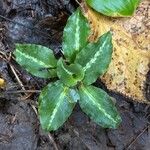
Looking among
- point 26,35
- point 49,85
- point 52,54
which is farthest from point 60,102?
point 26,35

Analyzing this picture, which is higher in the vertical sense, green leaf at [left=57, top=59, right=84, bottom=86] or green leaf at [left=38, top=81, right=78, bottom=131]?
green leaf at [left=57, top=59, right=84, bottom=86]

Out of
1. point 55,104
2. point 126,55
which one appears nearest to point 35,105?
point 55,104

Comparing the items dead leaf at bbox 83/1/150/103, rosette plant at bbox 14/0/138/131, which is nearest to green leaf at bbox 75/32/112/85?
rosette plant at bbox 14/0/138/131

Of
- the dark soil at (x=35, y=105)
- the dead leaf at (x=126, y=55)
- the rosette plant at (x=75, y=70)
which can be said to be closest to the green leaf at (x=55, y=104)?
the rosette plant at (x=75, y=70)

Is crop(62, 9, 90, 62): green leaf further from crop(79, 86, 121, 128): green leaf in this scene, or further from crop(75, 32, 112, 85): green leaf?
crop(79, 86, 121, 128): green leaf

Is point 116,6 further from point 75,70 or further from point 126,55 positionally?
point 75,70

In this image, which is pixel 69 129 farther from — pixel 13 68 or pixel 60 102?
pixel 13 68
